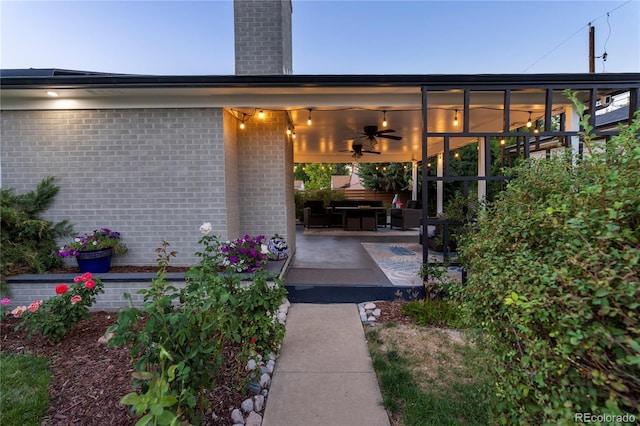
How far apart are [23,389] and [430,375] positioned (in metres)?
2.90

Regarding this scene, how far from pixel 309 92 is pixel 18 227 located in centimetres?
406

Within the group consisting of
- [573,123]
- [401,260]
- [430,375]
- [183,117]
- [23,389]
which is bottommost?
[430,375]

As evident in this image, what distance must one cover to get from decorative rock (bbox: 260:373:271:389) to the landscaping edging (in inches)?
52.3

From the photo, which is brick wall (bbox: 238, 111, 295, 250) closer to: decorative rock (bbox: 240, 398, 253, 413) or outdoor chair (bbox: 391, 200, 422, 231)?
decorative rock (bbox: 240, 398, 253, 413)

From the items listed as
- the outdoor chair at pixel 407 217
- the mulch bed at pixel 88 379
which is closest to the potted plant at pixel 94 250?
the mulch bed at pixel 88 379

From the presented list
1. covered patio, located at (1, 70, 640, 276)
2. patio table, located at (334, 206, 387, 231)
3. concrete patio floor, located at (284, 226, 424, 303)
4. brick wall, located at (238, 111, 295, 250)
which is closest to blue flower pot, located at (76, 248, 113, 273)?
covered patio, located at (1, 70, 640, 276)

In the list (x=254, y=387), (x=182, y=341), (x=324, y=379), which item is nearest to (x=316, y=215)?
(x=324, y=379)

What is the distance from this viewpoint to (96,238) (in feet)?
13.0

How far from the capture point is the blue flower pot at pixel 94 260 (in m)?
3.81

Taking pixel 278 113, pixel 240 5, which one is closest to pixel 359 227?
pixel 278 113

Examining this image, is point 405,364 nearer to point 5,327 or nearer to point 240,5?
point 5,327

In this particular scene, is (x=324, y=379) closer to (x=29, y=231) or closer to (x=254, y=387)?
(x=254, y=387)

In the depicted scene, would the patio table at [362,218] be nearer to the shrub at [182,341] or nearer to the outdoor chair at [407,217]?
the outdoor chair at [407,217]

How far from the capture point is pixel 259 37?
505 cm
